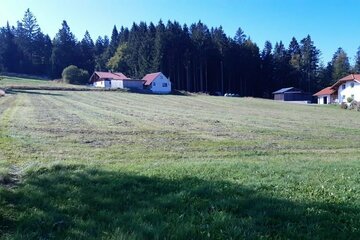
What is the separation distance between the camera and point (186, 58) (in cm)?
9394

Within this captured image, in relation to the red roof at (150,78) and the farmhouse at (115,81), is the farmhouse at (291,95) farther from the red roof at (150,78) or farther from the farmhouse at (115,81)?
the farmhouse at (115,81)

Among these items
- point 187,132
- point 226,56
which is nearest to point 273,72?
point 226,56

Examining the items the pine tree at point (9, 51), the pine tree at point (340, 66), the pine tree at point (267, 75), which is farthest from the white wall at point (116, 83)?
the pine tree at point (340, 66)

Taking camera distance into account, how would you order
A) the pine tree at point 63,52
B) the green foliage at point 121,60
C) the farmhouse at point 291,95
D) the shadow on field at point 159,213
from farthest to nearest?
1. the pine tree at point 63,52
2. the green foliage at point 121,60
3. the farmhouse at point 291,95
4. the shadow on field at point 159,213

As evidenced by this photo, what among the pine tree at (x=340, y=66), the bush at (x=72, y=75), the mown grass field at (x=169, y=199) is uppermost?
the pine tree at (x=340, y=66)

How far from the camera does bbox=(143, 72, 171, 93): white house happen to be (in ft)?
273

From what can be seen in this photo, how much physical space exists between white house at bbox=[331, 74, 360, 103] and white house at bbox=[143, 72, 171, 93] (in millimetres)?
34564

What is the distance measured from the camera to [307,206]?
632cm

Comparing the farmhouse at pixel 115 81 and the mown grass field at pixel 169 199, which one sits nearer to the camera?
the mown grass field at pixel 169 199

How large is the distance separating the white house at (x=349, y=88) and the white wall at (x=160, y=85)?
3456 centimetres

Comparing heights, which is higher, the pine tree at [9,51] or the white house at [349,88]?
the pine tree at [9,51]

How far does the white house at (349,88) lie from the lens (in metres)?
69.6

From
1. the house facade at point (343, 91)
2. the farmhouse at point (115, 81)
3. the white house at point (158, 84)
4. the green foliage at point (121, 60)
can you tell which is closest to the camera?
the house facade at point (343, 91)

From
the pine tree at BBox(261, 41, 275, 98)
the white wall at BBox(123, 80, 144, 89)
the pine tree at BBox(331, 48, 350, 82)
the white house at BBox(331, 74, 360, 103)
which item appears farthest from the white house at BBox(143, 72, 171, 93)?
the pine tree at BBox(331, 48, 350, 82)
